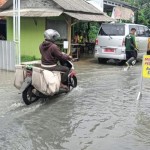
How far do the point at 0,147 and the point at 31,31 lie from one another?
41.4 feet

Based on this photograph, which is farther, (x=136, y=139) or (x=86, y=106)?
(x=86, y=106)

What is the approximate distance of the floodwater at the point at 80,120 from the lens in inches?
233

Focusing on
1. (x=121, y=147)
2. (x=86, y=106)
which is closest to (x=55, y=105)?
(x=86, y=106)

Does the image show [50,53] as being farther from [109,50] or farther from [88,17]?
[88,17]

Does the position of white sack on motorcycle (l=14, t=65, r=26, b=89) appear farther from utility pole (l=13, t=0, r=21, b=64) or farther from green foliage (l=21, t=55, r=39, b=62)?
green foliage (l=21, t=55, r=39, b=62)

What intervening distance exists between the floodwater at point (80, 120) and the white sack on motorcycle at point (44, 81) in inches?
16.7

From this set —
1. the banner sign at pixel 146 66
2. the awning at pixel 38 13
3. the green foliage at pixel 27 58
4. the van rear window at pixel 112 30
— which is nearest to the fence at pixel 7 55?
the green foliage at pixel 27 58

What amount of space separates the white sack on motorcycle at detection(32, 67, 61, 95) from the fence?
201 inches

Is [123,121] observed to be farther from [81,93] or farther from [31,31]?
[31,31]

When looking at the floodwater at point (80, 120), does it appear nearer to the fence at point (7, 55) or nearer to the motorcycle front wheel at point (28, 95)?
the motorcycle front wheel at point (28, 95)

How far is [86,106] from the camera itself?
8.41 meters

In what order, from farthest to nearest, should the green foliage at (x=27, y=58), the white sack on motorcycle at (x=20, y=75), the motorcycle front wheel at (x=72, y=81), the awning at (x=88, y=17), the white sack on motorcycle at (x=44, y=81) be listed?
the green foliage at (x=27, y=58)
the awning at (x=88, y=17)
the motorcycle front wheel at (x=72, y=81)
the white sack on motorcycle at (x=20, y=75)
the white sack on motorcycle at (x=44, y=81)

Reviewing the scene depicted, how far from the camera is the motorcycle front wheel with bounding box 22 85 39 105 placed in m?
8.26

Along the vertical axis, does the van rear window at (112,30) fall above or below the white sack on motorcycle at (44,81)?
above
